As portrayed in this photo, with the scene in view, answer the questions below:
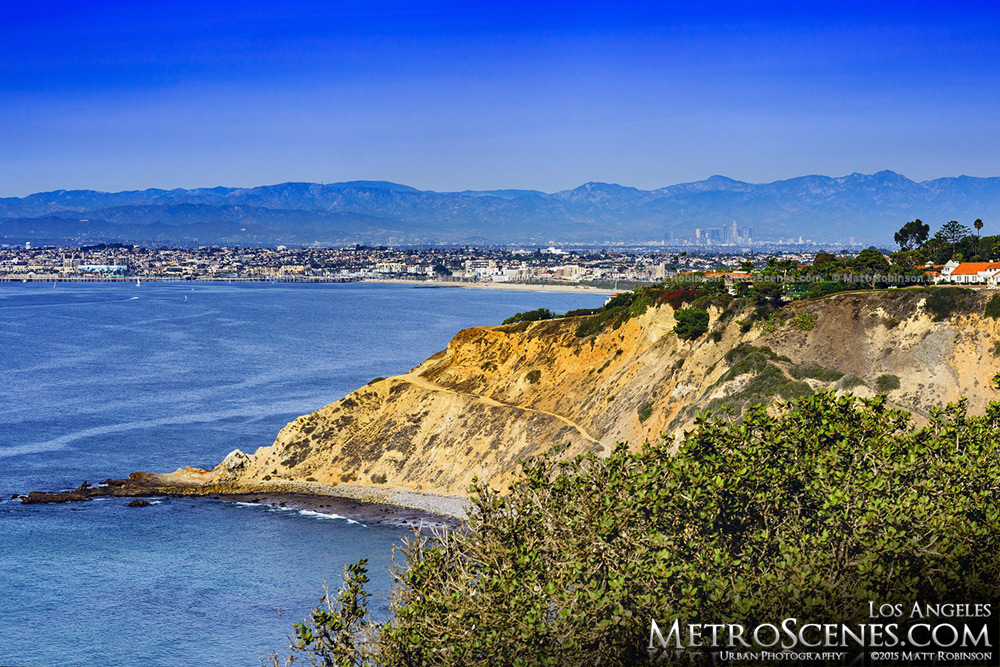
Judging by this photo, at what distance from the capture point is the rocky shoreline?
4966cm

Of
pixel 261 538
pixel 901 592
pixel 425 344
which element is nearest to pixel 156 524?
pixel 261 538

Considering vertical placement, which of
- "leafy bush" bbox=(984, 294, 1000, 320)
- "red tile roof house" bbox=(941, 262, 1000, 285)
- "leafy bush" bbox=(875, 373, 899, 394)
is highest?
"red tile roof house" bbox=(941, 262, 1000, 285)

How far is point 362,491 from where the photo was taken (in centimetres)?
5438

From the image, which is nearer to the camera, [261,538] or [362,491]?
Result: [261,538]

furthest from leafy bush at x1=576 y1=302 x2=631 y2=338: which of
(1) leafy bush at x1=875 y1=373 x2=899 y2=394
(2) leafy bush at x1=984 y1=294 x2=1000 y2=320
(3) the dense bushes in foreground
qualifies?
(3) the dense bushes in foreground

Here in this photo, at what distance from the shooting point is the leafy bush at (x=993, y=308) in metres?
49.5

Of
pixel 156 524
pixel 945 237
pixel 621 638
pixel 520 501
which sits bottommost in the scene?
pixel 156 524

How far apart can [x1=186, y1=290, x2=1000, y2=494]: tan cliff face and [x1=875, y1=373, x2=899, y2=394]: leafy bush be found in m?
0.29

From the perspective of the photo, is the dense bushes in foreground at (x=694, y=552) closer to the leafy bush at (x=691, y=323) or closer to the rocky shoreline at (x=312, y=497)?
the rocky shoreline at (x=312, y=497)

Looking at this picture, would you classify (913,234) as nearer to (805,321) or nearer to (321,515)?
(805,321)

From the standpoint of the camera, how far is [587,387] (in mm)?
58531

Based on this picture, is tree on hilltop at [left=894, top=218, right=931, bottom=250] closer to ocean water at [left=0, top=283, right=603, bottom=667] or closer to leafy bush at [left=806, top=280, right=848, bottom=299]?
leafy bush at [left=806, top=280, right=848, bottom=299]

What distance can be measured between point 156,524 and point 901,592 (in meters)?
38.3

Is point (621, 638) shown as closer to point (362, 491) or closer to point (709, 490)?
point (709, 490)
